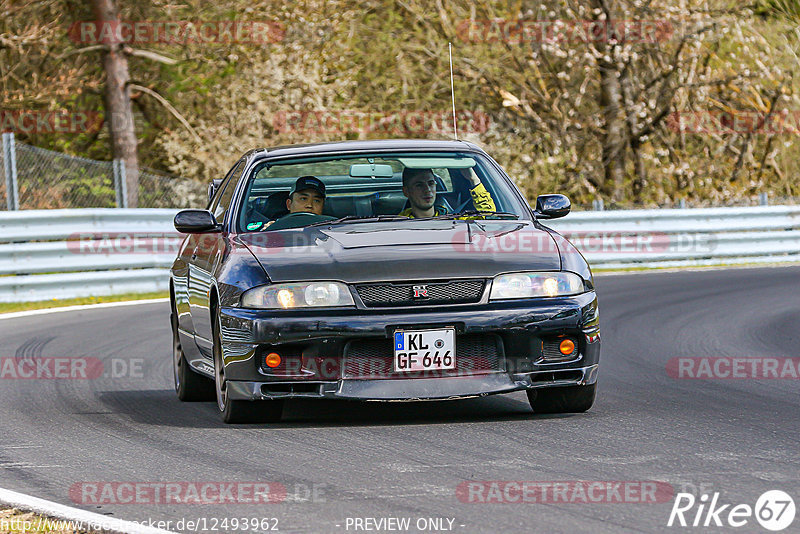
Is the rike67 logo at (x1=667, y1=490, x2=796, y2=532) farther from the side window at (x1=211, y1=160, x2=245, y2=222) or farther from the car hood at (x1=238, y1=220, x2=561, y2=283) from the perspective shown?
the side window at (x1=211, y1=160, x2=245, y2=222)

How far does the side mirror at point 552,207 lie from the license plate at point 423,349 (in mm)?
1658

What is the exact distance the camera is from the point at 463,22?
2688 centimetres

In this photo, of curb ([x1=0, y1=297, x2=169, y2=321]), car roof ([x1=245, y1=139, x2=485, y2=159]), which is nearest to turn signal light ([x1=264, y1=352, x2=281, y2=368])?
car roof ([x1=245, y1=139, x2=485, y2=159])

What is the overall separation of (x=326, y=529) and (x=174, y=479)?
1245 millimetres

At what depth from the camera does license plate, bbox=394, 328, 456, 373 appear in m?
6.89

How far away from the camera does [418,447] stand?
6551 millimetres

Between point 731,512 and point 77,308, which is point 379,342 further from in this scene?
point 77,308

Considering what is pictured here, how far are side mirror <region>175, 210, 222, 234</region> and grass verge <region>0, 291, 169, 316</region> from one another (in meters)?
8.27

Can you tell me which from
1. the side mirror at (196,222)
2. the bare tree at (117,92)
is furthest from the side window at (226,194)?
the bare tree at (117,92)

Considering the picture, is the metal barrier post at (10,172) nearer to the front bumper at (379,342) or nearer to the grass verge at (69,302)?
the grass verge at (69,302)

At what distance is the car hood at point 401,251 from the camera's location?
276 inches

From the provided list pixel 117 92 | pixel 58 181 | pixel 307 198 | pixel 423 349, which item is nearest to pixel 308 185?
pixel 307 198

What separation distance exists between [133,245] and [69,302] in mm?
→ 1231

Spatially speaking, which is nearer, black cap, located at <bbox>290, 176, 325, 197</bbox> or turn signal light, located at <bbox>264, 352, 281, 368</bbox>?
turn signal light, located at <bbox>264, 352, 281, 368</bbox>
